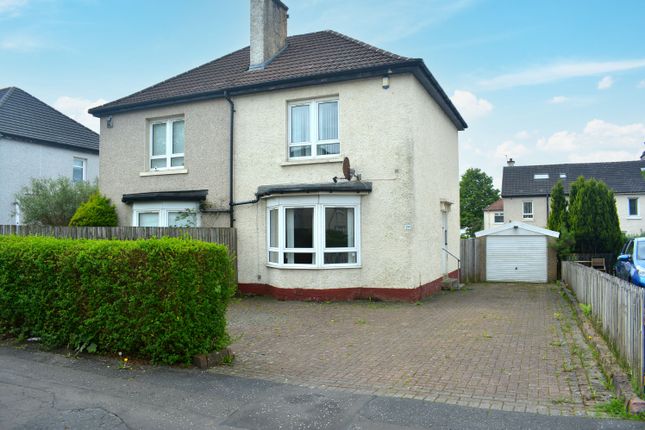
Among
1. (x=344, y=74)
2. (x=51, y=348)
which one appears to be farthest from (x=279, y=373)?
(x=344, y=74)

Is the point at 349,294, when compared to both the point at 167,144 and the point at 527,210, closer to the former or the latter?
the point at 167,144

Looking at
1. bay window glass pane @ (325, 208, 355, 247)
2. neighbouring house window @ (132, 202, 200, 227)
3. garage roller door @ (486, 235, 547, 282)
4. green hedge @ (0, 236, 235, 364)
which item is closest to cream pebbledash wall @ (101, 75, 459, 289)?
bay window glass pane @ (325, 208, 355, 247)

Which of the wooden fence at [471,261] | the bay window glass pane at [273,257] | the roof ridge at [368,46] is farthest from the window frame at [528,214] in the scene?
the bay window glass pane at [273,257]

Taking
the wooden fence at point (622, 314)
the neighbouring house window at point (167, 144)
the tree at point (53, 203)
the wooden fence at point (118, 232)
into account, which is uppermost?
the neighbouring house window at point (167, 144)

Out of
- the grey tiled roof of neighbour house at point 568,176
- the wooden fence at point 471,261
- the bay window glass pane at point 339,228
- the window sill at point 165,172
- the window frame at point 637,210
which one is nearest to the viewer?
the bay window glass pane at point 339,228

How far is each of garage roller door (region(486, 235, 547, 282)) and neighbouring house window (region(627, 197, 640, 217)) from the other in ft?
86.0

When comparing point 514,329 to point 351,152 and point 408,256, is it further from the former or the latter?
point 351,152

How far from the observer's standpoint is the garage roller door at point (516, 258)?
2072 cm

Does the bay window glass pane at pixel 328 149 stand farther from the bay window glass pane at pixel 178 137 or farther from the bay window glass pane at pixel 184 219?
the bay window glass pane at pixel 178 137

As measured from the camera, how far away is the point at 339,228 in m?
14.0

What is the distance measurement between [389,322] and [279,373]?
4351mm

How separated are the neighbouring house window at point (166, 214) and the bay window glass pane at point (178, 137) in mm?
1879

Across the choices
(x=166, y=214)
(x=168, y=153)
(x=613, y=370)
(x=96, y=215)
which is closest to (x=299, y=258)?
(x=166, y=214)

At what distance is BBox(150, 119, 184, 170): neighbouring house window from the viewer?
16.8 meters
